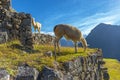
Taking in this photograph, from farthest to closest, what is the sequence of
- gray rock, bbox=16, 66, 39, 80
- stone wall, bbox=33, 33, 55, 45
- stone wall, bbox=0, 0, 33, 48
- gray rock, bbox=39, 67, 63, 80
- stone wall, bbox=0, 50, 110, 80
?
stone wall, bbox=33, 33, 55, 45 < stone wall, bbox=0, 0, 33, 48 < gray rock, bbox=39, 67, 63, 80 < stone wall, bbox=0, 50, 110, 80 < gray rock, bbox=16, 66, 39, 80

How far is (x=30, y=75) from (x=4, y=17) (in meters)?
10.3

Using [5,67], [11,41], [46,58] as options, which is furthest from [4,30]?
[5,67]

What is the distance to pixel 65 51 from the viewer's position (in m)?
26.6

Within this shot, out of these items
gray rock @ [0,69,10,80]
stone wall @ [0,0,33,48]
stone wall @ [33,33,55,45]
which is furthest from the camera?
stone wall @ [33,33,55,45]

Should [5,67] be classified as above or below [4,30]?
below

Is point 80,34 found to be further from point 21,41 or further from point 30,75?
point 30,75

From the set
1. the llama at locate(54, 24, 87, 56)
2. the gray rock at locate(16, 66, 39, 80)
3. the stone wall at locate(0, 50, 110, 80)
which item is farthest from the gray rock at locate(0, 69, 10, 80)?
the llama at locate(54, 24, 87, 56)

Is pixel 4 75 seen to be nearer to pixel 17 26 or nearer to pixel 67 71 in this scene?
pixel 67 71

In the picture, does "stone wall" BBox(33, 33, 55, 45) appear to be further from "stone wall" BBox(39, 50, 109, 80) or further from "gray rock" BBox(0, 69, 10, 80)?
→ "gray rock" BBox(0, 69, 10, 80)

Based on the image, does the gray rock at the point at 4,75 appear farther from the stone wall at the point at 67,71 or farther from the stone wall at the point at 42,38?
the stone wall at the point at 42,38

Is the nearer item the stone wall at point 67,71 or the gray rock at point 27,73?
the gray rock at point 27,73

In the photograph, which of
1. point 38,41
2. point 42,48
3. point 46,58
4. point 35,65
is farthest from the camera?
point 38,41

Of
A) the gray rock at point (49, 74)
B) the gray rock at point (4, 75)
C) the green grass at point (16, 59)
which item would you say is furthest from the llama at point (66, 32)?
the gray rock at point (4, 75)

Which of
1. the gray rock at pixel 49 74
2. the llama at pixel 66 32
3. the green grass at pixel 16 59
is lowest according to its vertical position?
the gray rock at pixel 49 74
